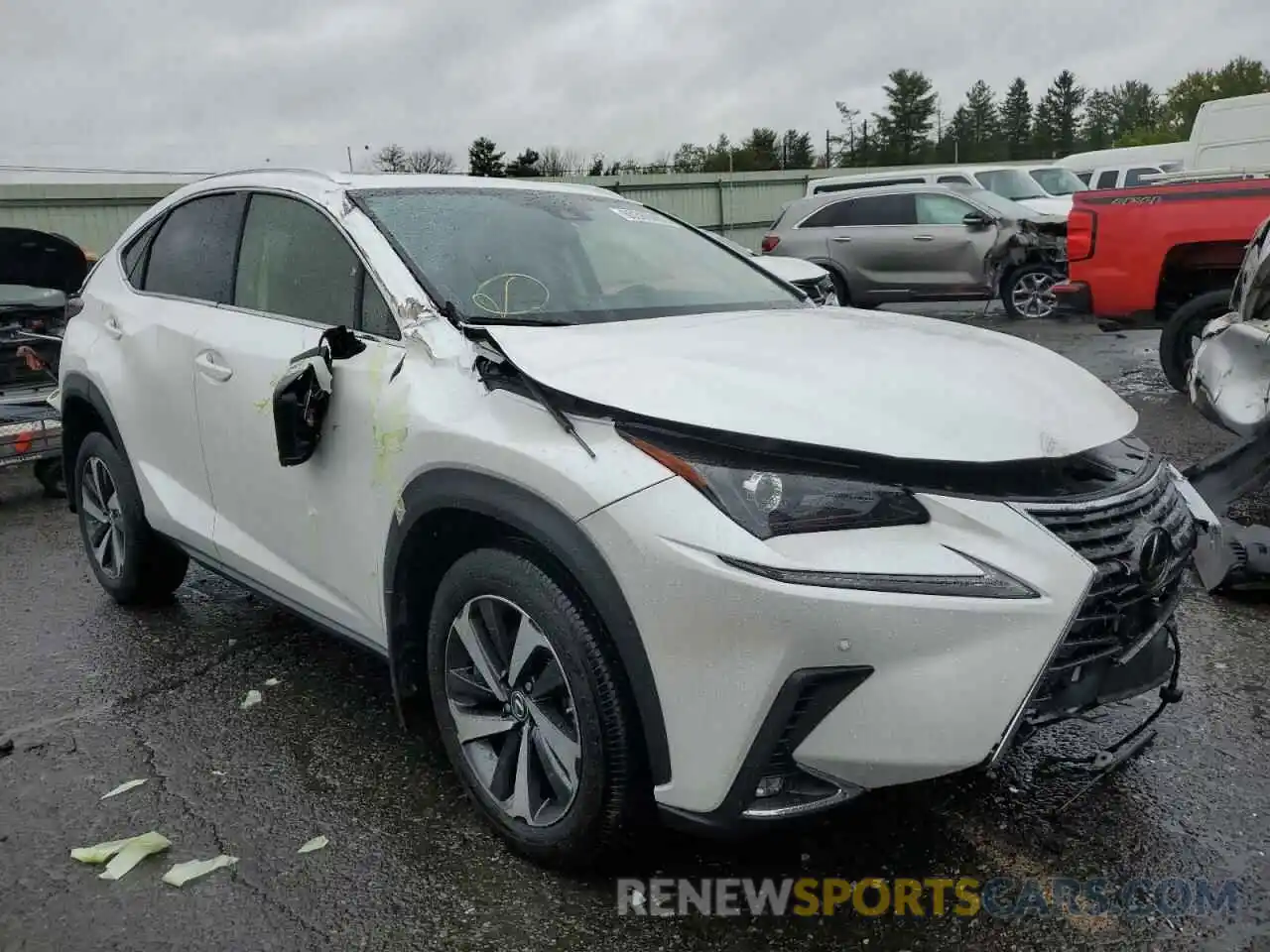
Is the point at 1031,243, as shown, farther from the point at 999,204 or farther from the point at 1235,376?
the point at 1235,376

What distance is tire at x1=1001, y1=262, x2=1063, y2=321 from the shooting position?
42.8ft

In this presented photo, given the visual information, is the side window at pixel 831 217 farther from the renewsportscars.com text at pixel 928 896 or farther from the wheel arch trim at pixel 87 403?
the renewsportscars.com text at pixel 928 896

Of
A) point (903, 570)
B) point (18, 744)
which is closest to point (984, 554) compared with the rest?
point (903, 570)

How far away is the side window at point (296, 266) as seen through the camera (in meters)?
3.14

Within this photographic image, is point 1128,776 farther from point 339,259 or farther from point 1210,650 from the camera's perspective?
point 339,259

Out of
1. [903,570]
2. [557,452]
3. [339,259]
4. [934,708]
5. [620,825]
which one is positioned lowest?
[620,825]

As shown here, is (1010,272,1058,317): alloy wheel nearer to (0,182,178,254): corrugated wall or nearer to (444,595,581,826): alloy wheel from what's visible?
(444,595,581,826): alloy wheel

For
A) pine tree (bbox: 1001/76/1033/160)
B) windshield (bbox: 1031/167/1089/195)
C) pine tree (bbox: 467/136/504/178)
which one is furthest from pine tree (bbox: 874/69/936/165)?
windshield (bbox: 1031/167/1089/195)

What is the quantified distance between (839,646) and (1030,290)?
12.2 meters

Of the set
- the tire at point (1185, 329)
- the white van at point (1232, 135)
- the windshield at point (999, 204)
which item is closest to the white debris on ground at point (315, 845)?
the tire at point (1185, 329)

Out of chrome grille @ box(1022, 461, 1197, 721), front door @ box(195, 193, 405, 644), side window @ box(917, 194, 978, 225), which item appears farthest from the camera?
side window @ box(917, 194, 978, 225)

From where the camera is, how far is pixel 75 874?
2.73m

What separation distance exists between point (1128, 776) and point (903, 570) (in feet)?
4.52

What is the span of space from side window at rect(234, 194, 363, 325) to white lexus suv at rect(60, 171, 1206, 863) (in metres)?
0.02
